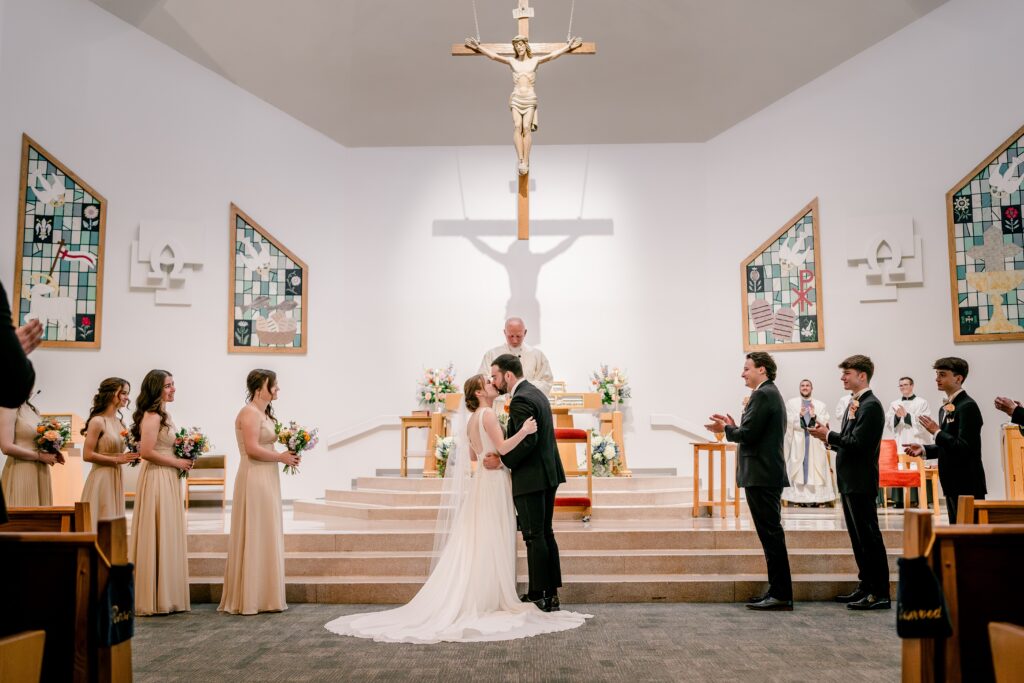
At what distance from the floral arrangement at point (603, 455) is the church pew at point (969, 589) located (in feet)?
19.4

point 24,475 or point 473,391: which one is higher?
point 473,391

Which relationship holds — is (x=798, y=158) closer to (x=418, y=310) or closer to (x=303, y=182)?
(x=418, y=310)

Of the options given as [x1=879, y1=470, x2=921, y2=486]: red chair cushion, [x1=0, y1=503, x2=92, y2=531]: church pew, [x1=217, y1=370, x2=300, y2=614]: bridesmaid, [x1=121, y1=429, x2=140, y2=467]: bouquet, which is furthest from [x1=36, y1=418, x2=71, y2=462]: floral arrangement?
[x1=879, y1=470, x2=921, y2=486]: red chair cushion

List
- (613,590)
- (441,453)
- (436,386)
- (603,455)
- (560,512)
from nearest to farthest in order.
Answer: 1. (613,590)
2. (560,512)
3. (441,453)
4. (603,455)
5. (436,386)

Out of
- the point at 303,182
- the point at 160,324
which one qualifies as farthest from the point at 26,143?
the point at 303,182

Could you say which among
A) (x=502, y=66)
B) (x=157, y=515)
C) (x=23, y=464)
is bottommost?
(x=157, y=515)

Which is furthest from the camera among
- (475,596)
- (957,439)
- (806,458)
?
(806,458)

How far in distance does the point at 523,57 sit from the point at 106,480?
574cm

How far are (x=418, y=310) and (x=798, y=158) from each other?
502cm

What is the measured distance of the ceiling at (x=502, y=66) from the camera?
951 centimetres

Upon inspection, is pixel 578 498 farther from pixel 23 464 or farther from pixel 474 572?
pixel 23 464

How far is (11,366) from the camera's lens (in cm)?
230

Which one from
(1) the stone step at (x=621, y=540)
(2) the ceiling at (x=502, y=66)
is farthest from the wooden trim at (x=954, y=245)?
(1) the stone step at (x=621, y=540)

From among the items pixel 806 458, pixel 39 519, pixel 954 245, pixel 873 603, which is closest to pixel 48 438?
pixel 39 519
